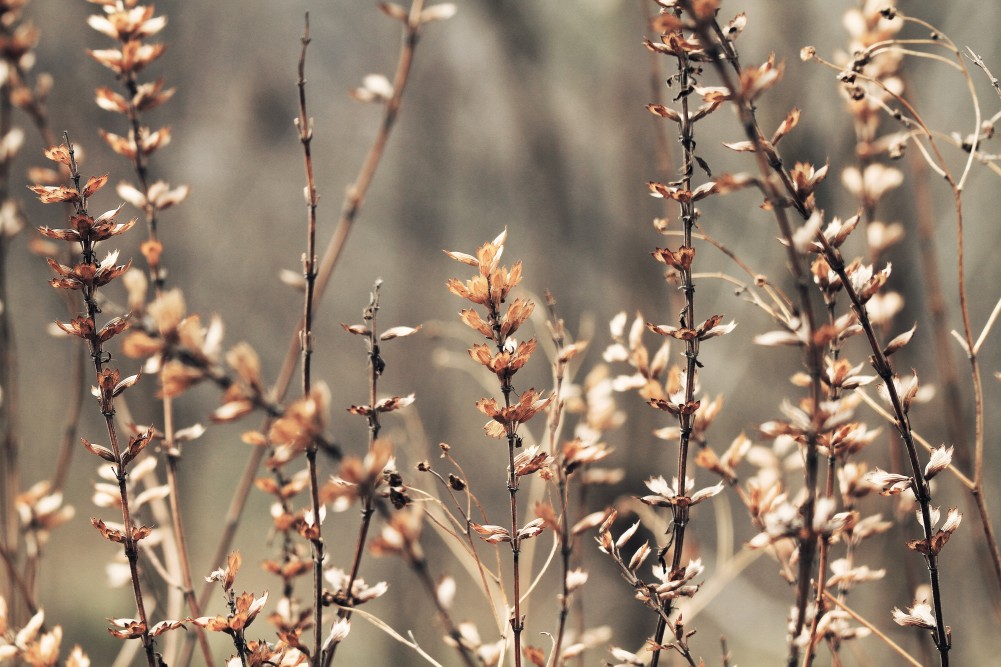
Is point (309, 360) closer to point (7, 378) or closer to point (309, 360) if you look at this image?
point (309, 360)

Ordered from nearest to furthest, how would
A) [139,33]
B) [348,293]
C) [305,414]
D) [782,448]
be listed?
1. [305,414]
2. [139,33]
3. [782,448]
4. [348,293]

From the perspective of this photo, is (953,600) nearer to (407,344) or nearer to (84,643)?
(407,344)

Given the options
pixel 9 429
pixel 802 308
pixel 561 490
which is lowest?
pixel 9 429

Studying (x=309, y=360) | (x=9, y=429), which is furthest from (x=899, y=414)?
(x=9, y=429)

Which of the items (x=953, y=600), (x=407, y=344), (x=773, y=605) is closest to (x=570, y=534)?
(x=407, y=344)

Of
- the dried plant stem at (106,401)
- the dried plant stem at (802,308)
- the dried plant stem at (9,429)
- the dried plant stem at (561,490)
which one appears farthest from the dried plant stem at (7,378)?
the dried plant stem at (802,308)

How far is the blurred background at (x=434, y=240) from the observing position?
105cm

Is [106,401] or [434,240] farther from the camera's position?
[434,240]

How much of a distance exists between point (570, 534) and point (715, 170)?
2.80ft

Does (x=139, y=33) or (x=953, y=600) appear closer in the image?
(x=139, y=33)

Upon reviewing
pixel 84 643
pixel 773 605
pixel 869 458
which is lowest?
pixel 84 643

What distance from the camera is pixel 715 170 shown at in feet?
3.47

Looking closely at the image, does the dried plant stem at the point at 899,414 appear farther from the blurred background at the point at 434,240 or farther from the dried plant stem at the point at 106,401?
the blurred background at the point at 434,240

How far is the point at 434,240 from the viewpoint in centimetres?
110
